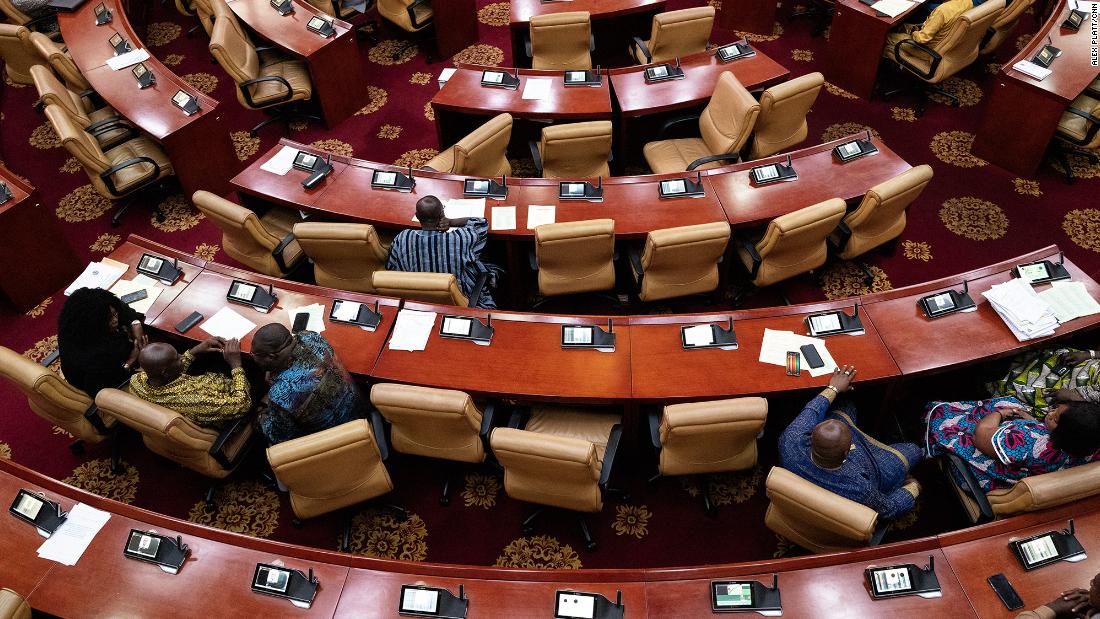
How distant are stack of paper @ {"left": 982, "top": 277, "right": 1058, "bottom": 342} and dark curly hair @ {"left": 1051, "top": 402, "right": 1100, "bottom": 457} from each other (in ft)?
2.24

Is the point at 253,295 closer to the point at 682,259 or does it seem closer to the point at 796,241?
the point at 682,259

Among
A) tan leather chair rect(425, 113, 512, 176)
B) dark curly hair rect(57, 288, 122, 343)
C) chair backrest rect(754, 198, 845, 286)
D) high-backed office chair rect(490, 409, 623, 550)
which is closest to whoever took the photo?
high-backed office chair rect(490, 409, 623, 550)

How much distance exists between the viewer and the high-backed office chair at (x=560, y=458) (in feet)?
11.4

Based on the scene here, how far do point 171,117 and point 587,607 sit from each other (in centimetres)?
485

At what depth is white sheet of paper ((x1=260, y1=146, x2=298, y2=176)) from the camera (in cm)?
533

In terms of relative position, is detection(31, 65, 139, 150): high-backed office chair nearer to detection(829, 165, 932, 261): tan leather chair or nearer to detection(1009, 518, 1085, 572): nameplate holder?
detection(829, 165, 932, 261): tan leather chair

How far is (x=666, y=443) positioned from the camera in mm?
3766

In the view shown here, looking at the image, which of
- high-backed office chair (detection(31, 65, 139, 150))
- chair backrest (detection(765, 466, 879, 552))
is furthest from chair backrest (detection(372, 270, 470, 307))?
high-backed office chair (detection(31, 65, 139, 150))

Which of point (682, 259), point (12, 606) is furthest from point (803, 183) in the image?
point (12, 606)

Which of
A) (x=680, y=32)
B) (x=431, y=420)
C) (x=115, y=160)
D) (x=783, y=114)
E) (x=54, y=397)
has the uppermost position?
(x=680, y=32)

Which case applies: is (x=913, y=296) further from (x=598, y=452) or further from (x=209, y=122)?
(x=209, y=122)

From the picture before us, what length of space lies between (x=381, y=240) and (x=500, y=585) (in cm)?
271

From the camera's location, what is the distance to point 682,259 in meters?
4.59

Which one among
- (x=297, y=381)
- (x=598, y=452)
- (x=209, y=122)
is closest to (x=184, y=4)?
(x=209, y=122)
